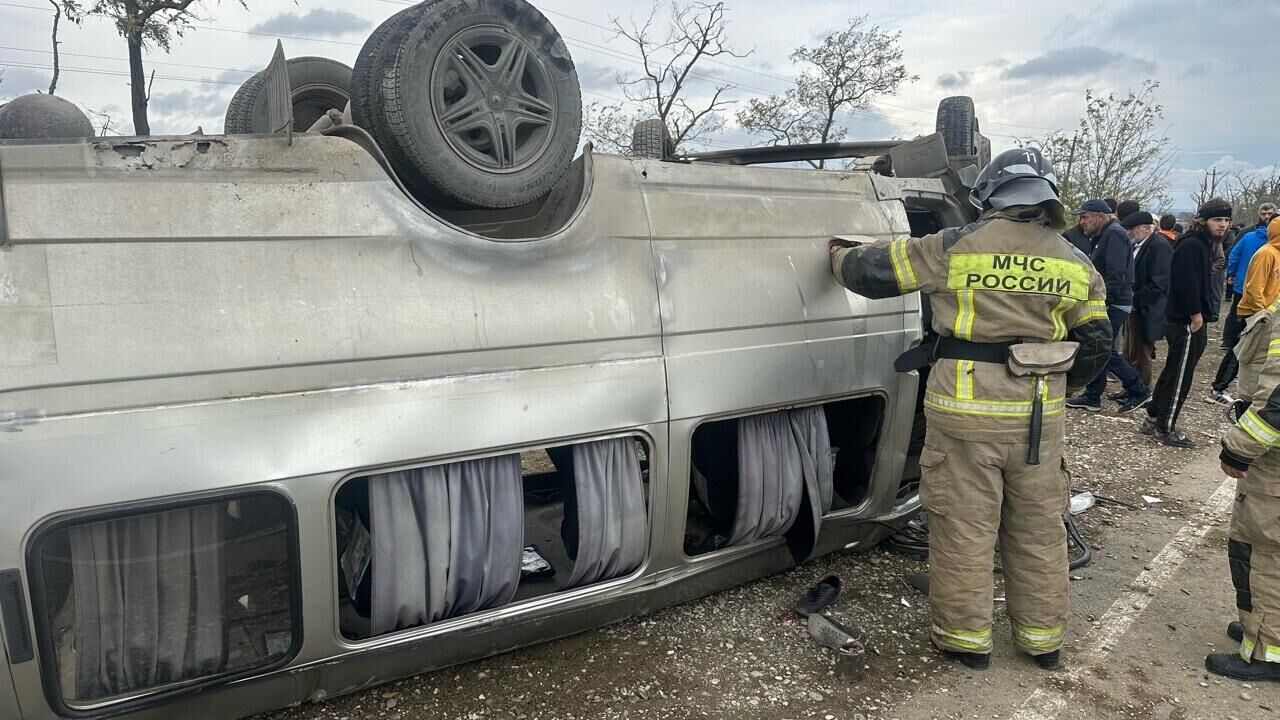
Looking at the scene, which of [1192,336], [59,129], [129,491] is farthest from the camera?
[1192,336]

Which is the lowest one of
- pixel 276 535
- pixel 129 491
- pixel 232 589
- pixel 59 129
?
pixel 232 589

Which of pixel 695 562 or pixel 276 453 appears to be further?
pixel 695 562

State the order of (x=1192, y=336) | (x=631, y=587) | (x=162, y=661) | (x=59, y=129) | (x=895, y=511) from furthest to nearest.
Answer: (x=1192, y=336)
(x=895, y=511)
(x=631, y=587)
(x=59, y=129)
(x=162, y=661)

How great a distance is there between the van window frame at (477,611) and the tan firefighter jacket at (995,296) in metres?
1.15

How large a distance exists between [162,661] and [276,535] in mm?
402

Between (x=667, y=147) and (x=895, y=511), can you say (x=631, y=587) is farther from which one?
(x=667, y=147)

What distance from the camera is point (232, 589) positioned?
2037mm

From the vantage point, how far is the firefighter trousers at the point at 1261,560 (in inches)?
112

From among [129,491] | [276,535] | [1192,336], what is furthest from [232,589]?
[1192,336]

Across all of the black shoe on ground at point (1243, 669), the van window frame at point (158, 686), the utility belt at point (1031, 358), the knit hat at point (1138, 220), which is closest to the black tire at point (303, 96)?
the van window frame at point (158, 686)

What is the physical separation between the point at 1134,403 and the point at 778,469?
5515mm

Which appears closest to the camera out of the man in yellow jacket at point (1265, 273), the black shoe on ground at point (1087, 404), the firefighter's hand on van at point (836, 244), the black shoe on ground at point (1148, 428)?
the firefighter's hand on van at point (836, 244)

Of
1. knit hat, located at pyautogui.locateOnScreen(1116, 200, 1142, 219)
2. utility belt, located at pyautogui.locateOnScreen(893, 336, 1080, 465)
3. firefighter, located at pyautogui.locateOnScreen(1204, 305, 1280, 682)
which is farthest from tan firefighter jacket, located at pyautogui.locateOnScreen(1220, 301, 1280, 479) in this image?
knit hat, located at pyautogui.locateOnScreen(1116, 200, 1142, 219)

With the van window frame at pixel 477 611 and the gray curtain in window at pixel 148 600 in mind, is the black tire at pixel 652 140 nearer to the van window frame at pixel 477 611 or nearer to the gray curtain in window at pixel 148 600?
the van window frame at pixel 477 611
